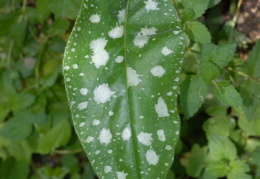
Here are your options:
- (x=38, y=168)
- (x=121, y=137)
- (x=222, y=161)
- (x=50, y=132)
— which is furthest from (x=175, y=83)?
(x=38, y=168)

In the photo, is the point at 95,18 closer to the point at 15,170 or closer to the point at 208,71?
the point at 208,71

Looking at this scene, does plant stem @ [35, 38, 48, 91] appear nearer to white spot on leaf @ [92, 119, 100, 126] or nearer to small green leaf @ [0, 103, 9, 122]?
small green leaf @ [0, 103, 9, 122]

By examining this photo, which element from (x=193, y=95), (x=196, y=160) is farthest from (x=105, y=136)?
(x=196, y=160)

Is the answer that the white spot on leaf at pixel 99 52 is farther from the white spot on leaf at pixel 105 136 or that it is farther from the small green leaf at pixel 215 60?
the small green leaf at pixel 215 60

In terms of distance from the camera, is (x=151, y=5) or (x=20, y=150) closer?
(x=151, y=5)

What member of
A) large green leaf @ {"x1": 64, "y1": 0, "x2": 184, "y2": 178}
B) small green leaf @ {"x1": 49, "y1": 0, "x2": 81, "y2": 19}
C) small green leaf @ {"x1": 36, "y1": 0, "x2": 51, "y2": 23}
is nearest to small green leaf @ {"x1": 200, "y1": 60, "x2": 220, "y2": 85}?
large green leaf @ {"x1": 64, "y1": 0, "x2": 184, "y2": 178}

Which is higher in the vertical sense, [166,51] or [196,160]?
[166,51]

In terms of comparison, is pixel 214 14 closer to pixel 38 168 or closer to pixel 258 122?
pixel 258 122

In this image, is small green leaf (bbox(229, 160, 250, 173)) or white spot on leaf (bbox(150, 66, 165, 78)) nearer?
white spot on leaf (bbox(150, 66, 165, 78))
